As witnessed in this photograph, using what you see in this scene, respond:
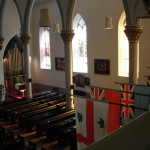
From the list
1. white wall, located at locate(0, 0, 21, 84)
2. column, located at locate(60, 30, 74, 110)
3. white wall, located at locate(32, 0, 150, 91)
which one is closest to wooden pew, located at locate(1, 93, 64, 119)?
column, located at locate(60, 30, 74, 110)

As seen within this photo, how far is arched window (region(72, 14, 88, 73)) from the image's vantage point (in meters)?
18.3

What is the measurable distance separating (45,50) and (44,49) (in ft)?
0.52

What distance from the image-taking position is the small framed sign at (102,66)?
16.0 meters

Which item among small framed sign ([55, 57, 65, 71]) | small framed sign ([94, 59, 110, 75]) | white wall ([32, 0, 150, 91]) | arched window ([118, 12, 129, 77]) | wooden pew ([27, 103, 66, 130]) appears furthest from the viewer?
small framed sign ([55, 57, 65, 71])

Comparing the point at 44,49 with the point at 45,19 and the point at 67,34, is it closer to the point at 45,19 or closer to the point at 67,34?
the point at 67,34

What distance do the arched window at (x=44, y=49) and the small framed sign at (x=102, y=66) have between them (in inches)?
243

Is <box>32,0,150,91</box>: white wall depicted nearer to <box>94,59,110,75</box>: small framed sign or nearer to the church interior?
the church interior

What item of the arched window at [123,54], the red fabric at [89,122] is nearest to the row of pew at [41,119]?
the red fabric at [89,122]

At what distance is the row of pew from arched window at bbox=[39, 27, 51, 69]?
5751 mm

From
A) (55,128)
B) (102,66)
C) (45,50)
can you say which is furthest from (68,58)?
(45,50)

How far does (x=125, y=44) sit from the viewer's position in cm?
1544

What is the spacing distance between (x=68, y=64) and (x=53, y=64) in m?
7.79

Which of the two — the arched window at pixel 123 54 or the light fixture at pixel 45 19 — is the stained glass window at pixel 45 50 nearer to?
the arched window at pixel 123 54

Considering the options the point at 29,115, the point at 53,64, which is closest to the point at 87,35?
the point at 53,64
